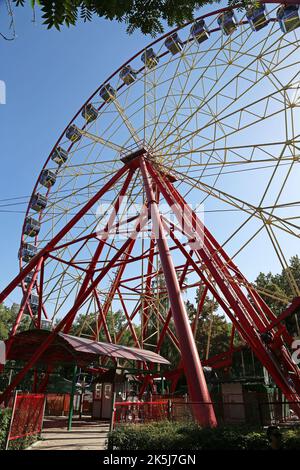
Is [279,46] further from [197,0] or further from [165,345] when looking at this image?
[165,345]

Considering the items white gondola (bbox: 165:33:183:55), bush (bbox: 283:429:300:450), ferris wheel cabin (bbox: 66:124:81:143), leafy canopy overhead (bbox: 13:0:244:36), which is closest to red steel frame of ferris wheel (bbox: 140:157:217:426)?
bush (bbox: 283:429:300:450)

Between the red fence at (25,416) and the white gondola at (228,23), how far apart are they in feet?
50.9

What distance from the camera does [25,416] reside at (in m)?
9.00

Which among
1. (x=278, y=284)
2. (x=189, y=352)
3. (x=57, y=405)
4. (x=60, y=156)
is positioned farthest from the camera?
(x=278, y=284)

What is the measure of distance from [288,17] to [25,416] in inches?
605

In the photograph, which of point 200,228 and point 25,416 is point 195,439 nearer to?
point 25,416

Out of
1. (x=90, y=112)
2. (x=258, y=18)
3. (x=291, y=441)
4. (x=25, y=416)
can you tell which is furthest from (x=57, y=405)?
(x=258, y=18)

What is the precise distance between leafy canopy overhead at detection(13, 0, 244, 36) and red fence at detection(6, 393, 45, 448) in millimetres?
8694

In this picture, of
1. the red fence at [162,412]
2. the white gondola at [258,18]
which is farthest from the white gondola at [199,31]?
the red fence at [162,412]

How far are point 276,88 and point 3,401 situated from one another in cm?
1431

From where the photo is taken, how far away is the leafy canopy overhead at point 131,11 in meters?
2.26

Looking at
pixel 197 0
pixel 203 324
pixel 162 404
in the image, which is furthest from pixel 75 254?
pixel 203 324

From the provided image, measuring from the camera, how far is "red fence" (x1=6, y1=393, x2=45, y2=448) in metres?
8.28
